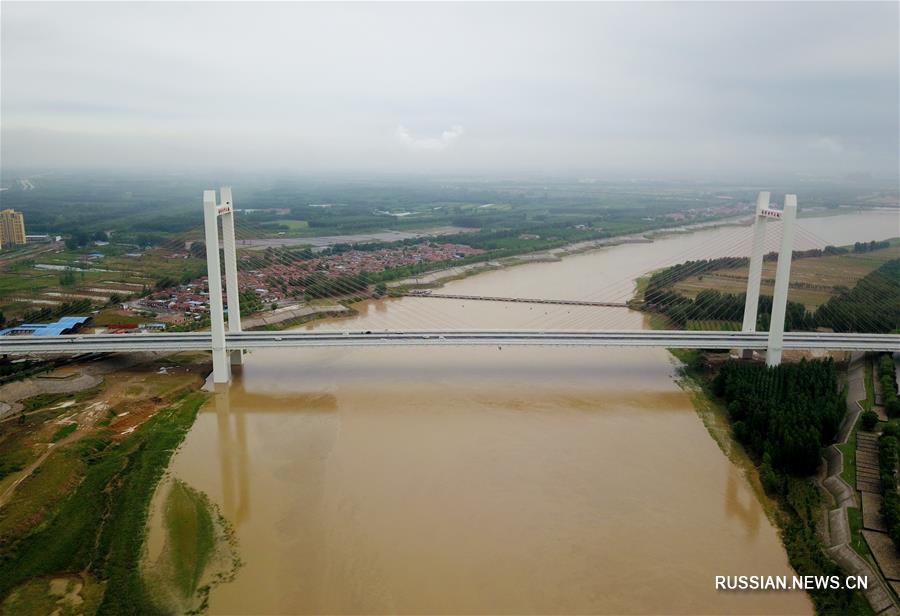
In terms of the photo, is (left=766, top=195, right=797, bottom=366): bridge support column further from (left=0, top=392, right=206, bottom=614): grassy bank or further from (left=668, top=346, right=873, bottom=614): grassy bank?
(left=0, top=392, right=206, bottom=614): grassy bank

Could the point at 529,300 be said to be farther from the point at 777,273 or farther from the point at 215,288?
the point at 215,288

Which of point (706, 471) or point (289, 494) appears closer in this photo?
point (289, 494)

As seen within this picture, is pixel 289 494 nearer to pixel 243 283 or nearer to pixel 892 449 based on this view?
pixel 892 449

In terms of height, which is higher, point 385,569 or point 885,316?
point 885,316

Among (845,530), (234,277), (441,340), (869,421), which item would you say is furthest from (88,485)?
(869,421)

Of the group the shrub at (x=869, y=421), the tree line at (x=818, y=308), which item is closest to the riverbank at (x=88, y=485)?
the shrub at (x=869, y=421)

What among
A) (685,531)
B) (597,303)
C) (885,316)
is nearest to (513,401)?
(685,531)

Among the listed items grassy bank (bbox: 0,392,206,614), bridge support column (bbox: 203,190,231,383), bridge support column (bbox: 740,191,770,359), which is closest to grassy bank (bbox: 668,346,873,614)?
bridge support column (bbox: 740,191,770,359)
